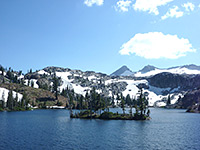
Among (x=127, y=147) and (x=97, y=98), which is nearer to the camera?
(x=127, y=147)

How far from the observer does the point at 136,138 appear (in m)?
78.8

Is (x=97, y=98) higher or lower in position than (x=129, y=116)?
higher

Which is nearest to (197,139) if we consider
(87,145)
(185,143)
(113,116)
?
(185,143)

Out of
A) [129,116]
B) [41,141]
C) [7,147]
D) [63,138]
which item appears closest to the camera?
[7,147]

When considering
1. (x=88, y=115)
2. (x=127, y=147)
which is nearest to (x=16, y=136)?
(x=127, y=147)

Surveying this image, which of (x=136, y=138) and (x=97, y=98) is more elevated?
(x=97, y=98)

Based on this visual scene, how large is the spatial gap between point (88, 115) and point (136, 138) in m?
77.3

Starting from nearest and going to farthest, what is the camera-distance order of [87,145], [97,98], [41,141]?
[87,145]
[41,141]
[97,98]

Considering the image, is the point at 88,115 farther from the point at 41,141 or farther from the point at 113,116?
the point at 41,141

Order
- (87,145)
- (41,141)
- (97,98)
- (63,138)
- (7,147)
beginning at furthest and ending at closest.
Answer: (97,98), (63,138), (41,141), (87,145), (7,147)

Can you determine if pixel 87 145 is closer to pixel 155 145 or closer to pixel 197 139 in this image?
pixel 155 145

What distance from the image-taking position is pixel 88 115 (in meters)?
152

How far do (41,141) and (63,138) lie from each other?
894 cm

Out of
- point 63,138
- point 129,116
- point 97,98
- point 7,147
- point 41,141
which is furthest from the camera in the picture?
point 97,98
